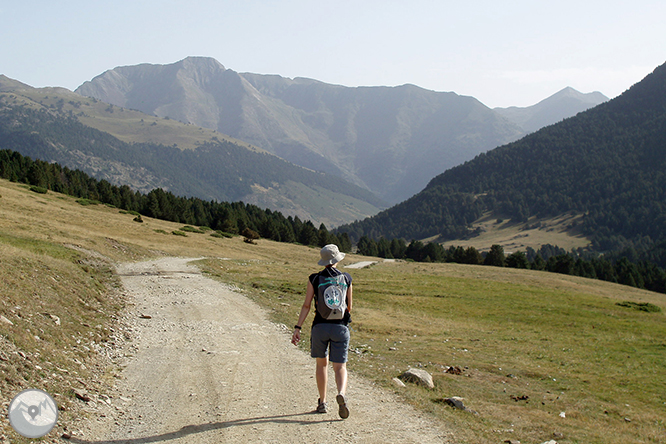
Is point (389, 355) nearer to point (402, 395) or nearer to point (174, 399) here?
point (402, 395)

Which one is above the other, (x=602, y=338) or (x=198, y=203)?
(x=198, y=203)

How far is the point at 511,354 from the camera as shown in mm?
19250

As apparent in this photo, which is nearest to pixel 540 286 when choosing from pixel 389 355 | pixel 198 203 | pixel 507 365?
pixel 507 365

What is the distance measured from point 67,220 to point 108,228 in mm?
4279

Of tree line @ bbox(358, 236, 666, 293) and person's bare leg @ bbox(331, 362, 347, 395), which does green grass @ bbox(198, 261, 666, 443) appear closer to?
person's bare leg @ bbox(331, 362, 347, 395)

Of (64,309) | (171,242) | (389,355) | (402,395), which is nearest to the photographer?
(402,395)

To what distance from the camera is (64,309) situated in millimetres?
14141

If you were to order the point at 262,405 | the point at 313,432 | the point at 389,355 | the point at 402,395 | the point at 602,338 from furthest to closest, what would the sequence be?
the point at 602,338 → the point at 389,355 → the point at 402,395 → the point at 262,405 → the point at 313,432

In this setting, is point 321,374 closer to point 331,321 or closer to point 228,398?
point 331,321

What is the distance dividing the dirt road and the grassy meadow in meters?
0.69

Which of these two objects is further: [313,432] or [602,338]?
[602,338]

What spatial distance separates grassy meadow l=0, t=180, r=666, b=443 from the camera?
9641mm

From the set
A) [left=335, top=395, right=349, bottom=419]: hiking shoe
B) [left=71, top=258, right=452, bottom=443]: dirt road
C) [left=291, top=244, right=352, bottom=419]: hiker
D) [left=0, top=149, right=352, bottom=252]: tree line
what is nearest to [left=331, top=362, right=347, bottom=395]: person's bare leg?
[left=291, top=244, right=352, bottom=419]: hiker

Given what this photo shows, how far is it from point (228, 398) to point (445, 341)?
44.4 ft
